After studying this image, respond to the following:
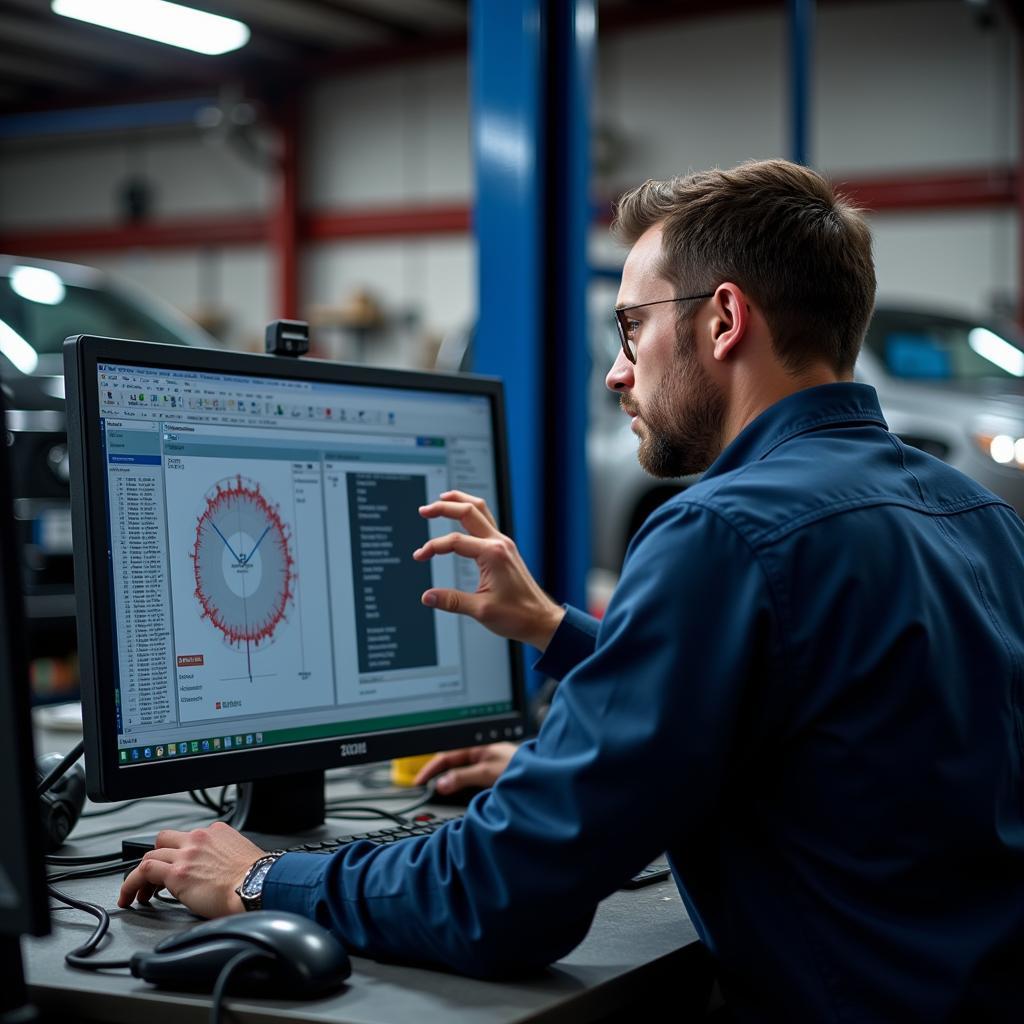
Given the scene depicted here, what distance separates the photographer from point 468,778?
1.83 meters

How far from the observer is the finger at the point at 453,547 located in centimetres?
156

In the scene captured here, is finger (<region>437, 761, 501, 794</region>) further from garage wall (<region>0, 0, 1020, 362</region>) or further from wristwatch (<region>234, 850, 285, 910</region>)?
garage wall (<region>0, 0, 1020, 362</region>)

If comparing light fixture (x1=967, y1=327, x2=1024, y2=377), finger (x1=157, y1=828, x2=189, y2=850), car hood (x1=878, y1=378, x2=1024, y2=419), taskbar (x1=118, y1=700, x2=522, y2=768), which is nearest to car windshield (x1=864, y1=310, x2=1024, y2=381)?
light fixture (x1=967, y1=327, x2=1024, y2=377)

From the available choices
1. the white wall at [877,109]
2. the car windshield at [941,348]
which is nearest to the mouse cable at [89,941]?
the car windshield at [941,348]

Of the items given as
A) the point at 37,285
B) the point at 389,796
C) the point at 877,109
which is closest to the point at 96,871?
the point at 389,796

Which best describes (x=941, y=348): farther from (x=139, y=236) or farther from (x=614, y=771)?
(x=139, y=236)

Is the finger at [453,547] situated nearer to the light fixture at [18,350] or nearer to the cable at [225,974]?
the cable at [225,974]

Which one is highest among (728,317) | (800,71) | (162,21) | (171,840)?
(162,21)

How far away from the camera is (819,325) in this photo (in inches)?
53.8

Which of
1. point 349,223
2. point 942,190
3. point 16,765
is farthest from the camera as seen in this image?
point 349,223

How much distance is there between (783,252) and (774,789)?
1.69ft

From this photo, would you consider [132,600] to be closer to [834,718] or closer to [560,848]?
[560,848]

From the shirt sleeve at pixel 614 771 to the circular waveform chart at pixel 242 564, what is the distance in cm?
41

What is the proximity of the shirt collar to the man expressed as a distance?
1.2 inches
